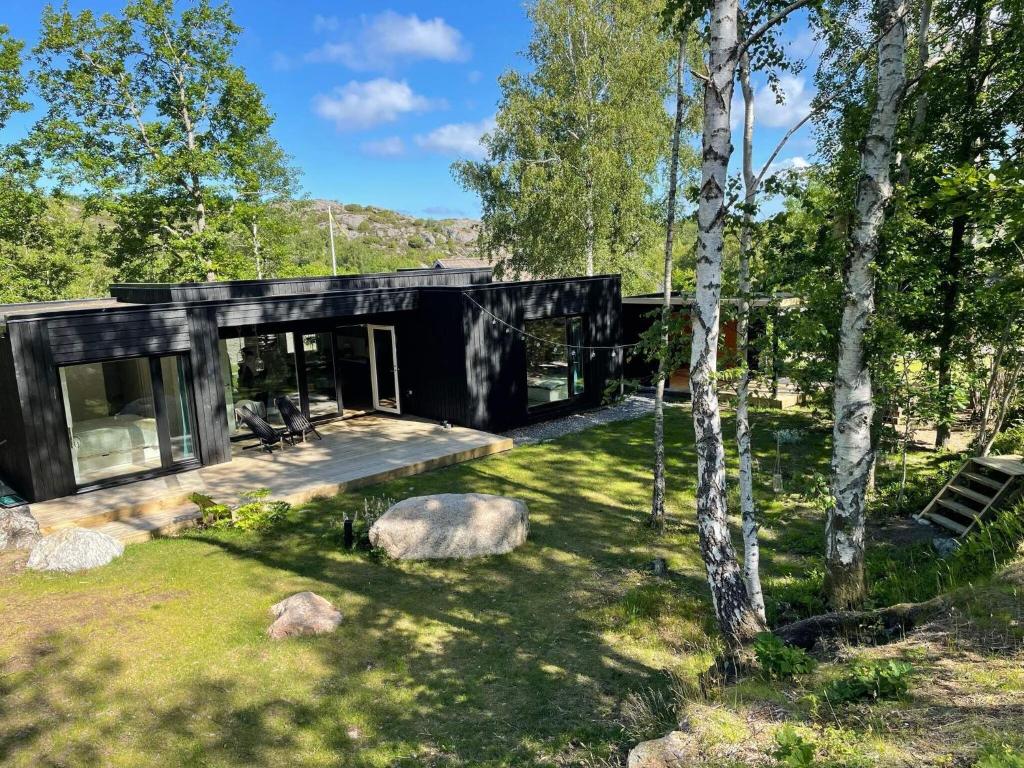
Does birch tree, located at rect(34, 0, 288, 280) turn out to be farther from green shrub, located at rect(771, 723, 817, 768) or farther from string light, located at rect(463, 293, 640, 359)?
green shrub, located at rect(771, 723, 817, 768)

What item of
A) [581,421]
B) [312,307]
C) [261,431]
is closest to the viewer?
[261,431]

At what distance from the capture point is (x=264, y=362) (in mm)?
12555

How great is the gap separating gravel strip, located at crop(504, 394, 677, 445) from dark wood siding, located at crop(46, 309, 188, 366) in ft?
20.9

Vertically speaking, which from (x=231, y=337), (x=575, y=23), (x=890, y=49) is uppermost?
(x=575, y=23)

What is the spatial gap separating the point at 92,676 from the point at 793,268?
281 inches

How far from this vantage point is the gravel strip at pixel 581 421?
13.0 metres

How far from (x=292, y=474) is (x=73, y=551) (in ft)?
11.2

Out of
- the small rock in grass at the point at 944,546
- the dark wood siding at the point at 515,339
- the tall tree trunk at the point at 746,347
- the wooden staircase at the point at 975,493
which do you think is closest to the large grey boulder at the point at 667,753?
the tall tree trunk at the point at 746,347

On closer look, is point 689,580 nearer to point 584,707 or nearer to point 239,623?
point 584,707

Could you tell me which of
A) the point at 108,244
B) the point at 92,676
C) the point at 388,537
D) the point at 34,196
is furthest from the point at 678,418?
the point at 34,196

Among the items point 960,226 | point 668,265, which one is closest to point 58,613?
point 668,265

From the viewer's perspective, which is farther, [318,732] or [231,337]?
[231,337]

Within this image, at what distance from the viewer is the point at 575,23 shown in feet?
66.3

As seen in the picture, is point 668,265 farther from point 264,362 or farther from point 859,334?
point 264,362
